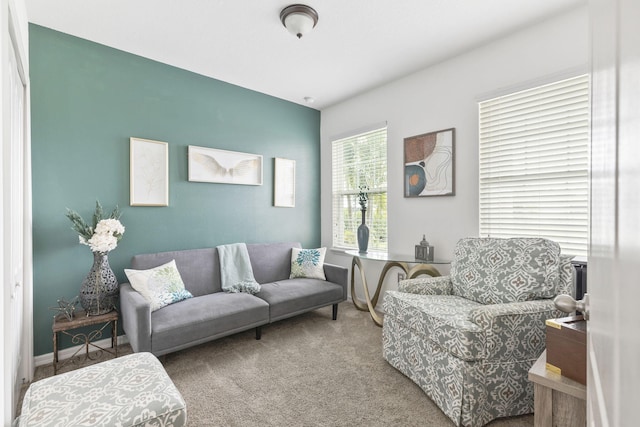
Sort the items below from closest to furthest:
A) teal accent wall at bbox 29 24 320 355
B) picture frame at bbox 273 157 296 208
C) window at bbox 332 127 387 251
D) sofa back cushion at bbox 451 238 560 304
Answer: sofa back cushion at bbox 451 238 560 304 < teal accent wall at bbox 29 24 320 355 < window at bbox 332 127 387 251 < picture frame at bbox 273 157 296 208

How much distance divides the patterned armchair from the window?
140 centimetres

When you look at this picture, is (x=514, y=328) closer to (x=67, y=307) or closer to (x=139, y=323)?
(x=139, y=323)

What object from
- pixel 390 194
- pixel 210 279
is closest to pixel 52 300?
pixel 210 279

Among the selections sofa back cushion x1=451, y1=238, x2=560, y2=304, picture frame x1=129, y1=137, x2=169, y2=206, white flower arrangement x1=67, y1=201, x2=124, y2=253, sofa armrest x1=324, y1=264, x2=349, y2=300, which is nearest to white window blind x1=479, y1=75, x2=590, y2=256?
sofa back cushion x1=451, y1=238, x2=560, y2=304

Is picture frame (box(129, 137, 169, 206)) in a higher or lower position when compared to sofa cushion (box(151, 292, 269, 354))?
higher

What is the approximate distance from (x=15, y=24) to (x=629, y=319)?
2650 mm

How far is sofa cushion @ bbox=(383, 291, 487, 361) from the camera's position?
5.59 ft

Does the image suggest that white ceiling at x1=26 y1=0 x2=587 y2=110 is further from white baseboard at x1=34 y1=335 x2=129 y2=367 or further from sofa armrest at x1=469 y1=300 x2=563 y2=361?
white baseboard at x1=34 y1=335 x2=129 y2=367

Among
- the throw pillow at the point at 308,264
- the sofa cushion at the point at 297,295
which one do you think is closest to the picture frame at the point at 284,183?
the throw pillow at the point at 308,264

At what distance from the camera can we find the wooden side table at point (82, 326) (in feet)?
7.35

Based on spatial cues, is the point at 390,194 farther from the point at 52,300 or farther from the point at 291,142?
the point at 52,300

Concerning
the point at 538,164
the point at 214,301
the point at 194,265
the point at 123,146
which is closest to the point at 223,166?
the point at 123,146

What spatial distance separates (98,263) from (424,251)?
292 cm

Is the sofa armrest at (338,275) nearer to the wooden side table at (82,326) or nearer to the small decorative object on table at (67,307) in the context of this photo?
the wooden side table at (82,326)
